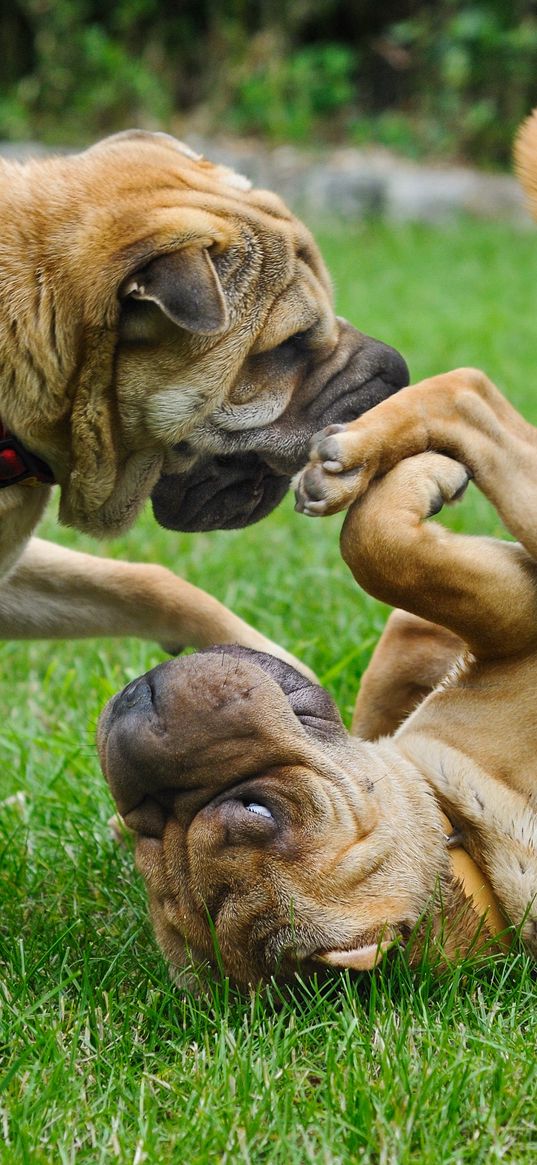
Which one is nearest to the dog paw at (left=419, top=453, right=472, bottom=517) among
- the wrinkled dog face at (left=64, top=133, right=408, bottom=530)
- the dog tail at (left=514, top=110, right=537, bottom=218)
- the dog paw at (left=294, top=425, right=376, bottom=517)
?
the dog paw at (left=294, top=425, right=376, bottom=517)

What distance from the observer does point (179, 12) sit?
619 inches

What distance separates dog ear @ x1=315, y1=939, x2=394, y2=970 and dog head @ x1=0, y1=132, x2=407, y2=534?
128 cm

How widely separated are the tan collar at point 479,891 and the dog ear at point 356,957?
0.30 metres

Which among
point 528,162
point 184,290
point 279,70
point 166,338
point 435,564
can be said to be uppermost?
point 528,162

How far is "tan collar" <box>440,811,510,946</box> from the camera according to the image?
2.80 meters

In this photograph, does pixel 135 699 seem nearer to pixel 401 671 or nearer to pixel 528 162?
pixel 401 671

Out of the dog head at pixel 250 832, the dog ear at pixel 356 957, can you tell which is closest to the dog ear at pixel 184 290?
the dog head at pixel 250 832

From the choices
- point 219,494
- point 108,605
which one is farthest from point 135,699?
point 108,605

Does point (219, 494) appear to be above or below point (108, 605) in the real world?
above

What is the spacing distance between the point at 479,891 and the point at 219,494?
1.25 meters

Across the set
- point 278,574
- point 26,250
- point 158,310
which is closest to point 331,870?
point 158,310

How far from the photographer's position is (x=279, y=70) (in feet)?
50.3

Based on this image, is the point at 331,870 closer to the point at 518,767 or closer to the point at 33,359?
the point at 518,767

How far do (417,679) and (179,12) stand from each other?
14.2 m
